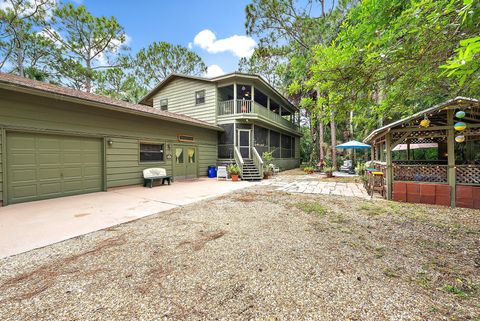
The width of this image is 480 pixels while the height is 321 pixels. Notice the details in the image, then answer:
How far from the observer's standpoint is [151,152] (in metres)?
9.25

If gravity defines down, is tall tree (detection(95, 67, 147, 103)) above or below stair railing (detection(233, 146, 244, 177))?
above

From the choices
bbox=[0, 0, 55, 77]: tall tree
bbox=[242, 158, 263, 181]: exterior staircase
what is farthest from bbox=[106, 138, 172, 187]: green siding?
bbox=[0, 0, 55, 77]: tall tree

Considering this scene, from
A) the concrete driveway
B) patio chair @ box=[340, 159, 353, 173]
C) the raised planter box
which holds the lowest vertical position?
the concrete driveway

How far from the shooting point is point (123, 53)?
17500 mm

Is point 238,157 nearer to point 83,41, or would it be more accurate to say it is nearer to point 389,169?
point 389,169

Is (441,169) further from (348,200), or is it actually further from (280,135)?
(280,135)

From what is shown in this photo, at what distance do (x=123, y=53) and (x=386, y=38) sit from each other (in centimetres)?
2071

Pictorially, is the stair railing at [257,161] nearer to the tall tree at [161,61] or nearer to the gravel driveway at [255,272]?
the gravel driveway at [255,272]

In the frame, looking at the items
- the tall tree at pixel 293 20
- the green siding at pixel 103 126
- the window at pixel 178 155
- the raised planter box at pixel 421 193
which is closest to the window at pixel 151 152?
the green siding at pixel 103 126

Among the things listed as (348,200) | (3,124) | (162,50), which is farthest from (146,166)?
(162,50)

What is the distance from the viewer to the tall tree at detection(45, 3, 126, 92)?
1410 cm

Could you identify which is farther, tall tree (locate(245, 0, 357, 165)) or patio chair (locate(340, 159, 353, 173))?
patio chair (locate(340, 159, 353, 173))

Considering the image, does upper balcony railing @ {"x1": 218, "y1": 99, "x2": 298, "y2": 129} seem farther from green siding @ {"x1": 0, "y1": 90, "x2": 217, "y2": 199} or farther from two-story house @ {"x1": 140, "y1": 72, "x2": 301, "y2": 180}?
green siding @ {"x1": 0, "y1": 90, "x2": 217, "y2": 199}

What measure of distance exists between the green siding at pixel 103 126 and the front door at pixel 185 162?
460 millimetres
